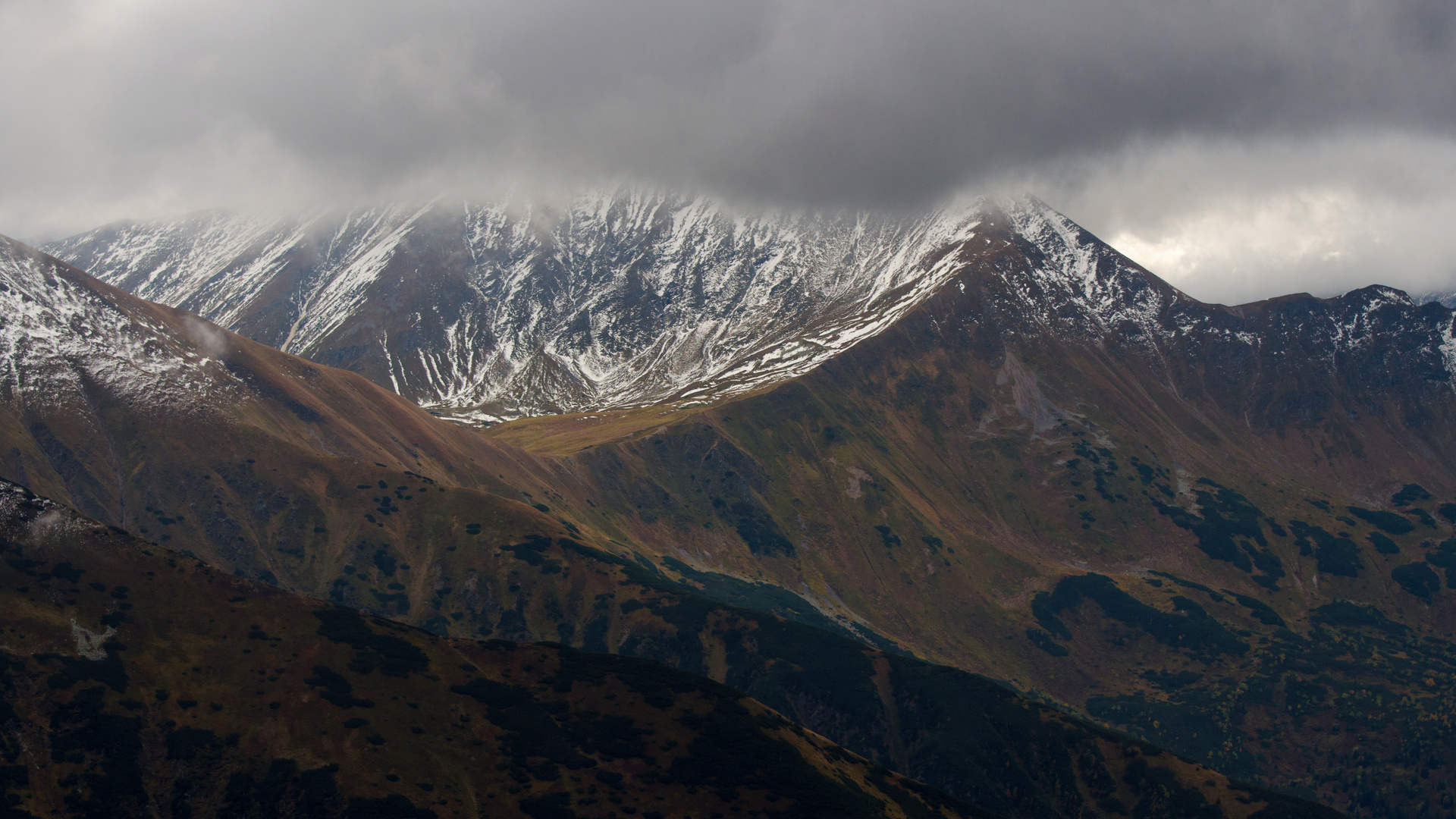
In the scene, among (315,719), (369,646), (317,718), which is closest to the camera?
(315,719)

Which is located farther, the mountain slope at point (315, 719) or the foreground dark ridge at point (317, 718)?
the foreground dark ridge at point (317, 718)

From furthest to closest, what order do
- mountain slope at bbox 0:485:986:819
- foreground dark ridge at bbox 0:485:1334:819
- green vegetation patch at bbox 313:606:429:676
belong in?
1. green vegetation patch at bbox 313:606:429:676
2. foreground dark ridge at bbox 0:485:1334:819
3. mountain slope at bbox 0:485:986:819

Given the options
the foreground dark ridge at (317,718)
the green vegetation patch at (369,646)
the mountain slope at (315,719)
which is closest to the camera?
the mountain slope at (315,719)

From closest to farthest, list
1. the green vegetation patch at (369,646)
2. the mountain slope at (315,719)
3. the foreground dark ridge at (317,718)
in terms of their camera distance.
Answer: the mountain slope at (315,719), the foreground dark ridge at (317,718), the green vegetation patch at (369,646)

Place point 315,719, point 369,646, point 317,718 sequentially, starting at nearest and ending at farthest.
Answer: point 315,719 → point 317,718 → point 369,646

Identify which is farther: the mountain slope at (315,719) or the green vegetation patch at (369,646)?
the green vegetation patch at (369,646)

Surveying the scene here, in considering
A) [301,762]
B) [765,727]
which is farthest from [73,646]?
[765,727]

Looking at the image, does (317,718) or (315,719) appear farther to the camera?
(317,718)

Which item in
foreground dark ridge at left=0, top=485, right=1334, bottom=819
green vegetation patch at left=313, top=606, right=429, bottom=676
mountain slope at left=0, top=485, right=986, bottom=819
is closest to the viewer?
mountain slope at left=0, top=485, right=986, bottom=819

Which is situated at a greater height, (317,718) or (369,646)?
(369,646)

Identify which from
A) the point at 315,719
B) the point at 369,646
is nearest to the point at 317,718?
the point at 315,719

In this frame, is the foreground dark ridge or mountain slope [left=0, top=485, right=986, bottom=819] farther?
the foreground dark ridge

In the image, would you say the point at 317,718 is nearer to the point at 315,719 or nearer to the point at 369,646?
the point at 315,719

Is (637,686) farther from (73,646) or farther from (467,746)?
(73,646)
